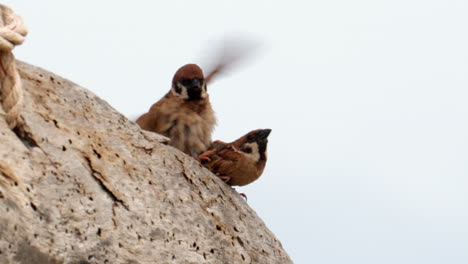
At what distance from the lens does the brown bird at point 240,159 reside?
23.6ft

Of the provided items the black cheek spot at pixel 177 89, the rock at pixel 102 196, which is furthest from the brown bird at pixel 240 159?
the black cheek spot at pixel 177 89

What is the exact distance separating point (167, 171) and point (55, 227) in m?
1.33

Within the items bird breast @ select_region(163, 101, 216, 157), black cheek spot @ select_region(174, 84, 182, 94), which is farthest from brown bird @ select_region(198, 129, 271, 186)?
black cheek spot @ select_region(174, 84, 182, 94)

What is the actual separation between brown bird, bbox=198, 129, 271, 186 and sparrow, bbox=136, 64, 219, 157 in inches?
21.7

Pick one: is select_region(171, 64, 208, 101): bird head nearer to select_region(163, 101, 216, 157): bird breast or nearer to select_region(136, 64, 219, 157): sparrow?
select_region(136, 64, 219, 157): sparrow

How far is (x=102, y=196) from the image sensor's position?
5.48 m

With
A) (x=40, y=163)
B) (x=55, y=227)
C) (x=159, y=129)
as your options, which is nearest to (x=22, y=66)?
(x=40, y=163)

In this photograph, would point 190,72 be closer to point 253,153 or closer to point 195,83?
point 195,83

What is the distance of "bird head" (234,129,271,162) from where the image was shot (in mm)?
7352

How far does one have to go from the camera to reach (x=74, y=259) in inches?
199

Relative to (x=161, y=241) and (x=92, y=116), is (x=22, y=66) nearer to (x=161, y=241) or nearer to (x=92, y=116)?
(x=92, y=116)

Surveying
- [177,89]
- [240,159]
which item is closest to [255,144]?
[240,159]

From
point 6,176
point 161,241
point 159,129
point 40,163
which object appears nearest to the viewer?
point 6,176

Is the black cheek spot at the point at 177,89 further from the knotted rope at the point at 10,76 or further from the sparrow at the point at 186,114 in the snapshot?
the knotted rope at the point at 10,76
